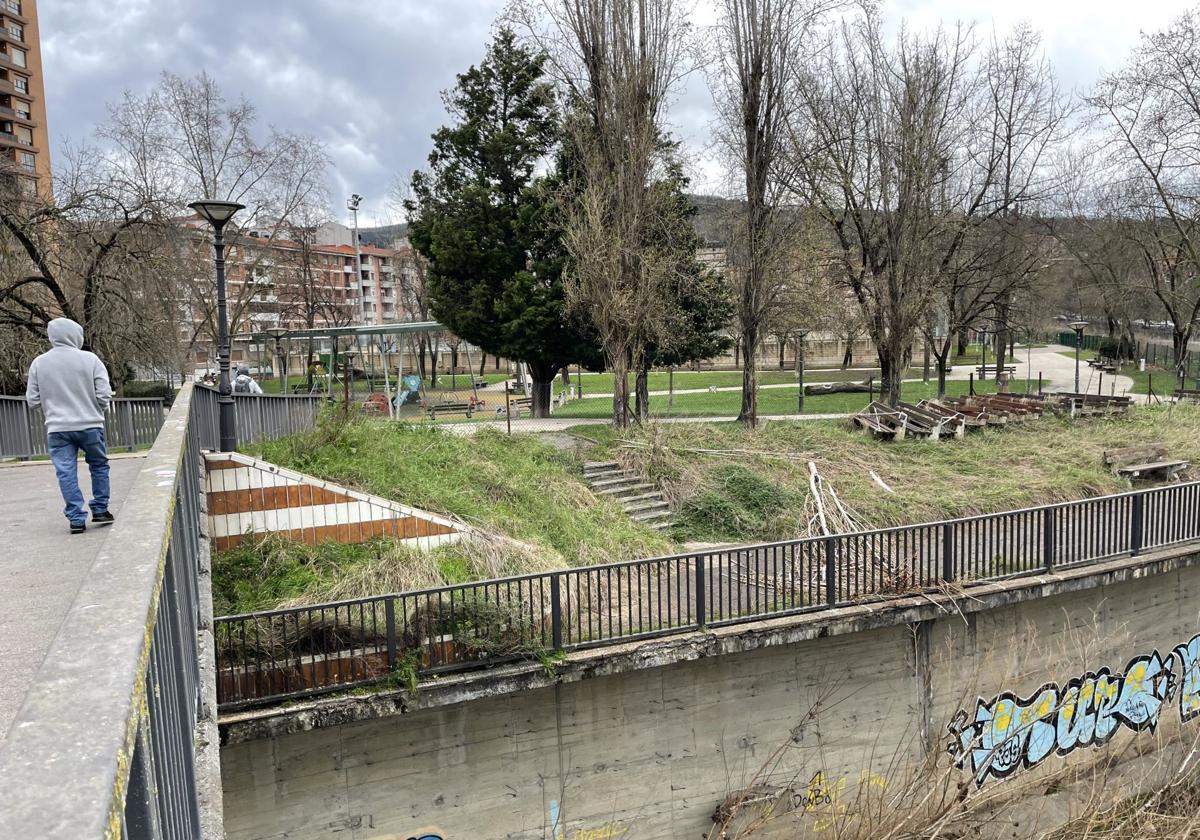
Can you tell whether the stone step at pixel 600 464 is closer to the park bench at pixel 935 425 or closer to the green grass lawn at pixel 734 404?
the green grass lawn at pixel 734 404

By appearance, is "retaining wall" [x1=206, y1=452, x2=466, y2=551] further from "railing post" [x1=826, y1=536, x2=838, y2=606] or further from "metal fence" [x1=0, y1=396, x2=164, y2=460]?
"railing post" [x1=826, y1=536, x2=838, y2=606]

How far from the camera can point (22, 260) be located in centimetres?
2327

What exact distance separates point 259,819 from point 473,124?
71.7ft

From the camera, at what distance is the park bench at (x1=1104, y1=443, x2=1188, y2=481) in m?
19.1

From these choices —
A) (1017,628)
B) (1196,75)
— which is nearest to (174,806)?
(1017,628)

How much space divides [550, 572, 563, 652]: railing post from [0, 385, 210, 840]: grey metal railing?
6.14 m

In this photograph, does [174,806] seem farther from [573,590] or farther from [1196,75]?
[1196,75]

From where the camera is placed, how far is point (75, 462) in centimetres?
669

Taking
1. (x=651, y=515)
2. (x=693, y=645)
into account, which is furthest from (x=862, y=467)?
(x=693, y=645)

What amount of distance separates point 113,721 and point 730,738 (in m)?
10.0

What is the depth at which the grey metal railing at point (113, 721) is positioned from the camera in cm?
115

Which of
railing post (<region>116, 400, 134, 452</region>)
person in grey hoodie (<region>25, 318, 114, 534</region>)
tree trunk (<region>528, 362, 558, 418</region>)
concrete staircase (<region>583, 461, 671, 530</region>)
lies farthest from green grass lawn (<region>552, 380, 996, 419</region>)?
person in grey hoodie (<region>25, 318, 114, 534</region>)

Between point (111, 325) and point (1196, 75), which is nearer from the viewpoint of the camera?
point (111, 325)

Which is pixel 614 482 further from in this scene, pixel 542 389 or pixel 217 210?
pixel 542 389
